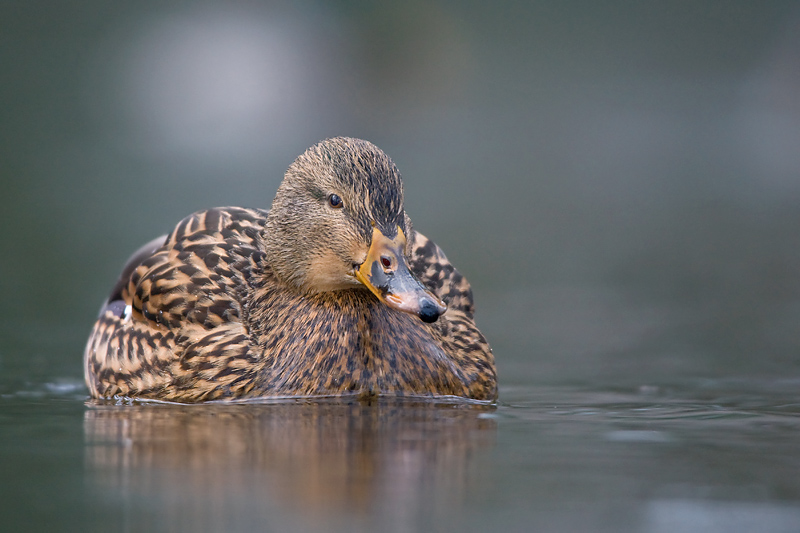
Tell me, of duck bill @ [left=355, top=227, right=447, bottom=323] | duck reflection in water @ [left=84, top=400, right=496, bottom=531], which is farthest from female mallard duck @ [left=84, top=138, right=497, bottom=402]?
duck reflection in water @ [left=84, top=400, right=496, bottom=531]

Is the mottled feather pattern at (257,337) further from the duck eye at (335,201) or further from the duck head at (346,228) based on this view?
the duck eye at (335,201)

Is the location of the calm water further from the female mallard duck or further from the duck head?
the duck head

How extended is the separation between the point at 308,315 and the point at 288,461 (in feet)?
5.90

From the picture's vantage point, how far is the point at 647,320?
8.43m

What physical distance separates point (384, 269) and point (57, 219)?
7.67 m

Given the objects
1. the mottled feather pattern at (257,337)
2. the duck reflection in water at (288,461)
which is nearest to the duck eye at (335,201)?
the mottled feather pattern at (257,337)

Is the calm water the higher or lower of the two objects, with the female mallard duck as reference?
lower

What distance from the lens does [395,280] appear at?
16.6 feet

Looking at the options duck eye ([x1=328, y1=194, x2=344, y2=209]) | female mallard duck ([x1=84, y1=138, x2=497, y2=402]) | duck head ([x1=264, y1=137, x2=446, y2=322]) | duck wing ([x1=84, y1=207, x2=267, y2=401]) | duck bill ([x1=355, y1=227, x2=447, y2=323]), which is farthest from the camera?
duck wing ([x1=84, y1=207, x2=267, y2=401])

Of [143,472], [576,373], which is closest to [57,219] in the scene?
[576,373]

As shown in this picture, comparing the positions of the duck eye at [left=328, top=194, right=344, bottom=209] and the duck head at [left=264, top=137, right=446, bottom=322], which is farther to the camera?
the duck eye at [left=328, top=194, right=344, bottom=209]

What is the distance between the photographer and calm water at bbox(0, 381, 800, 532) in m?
3.35

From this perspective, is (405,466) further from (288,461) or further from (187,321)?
(187,321)

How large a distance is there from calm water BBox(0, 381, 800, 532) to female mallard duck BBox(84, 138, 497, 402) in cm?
23
